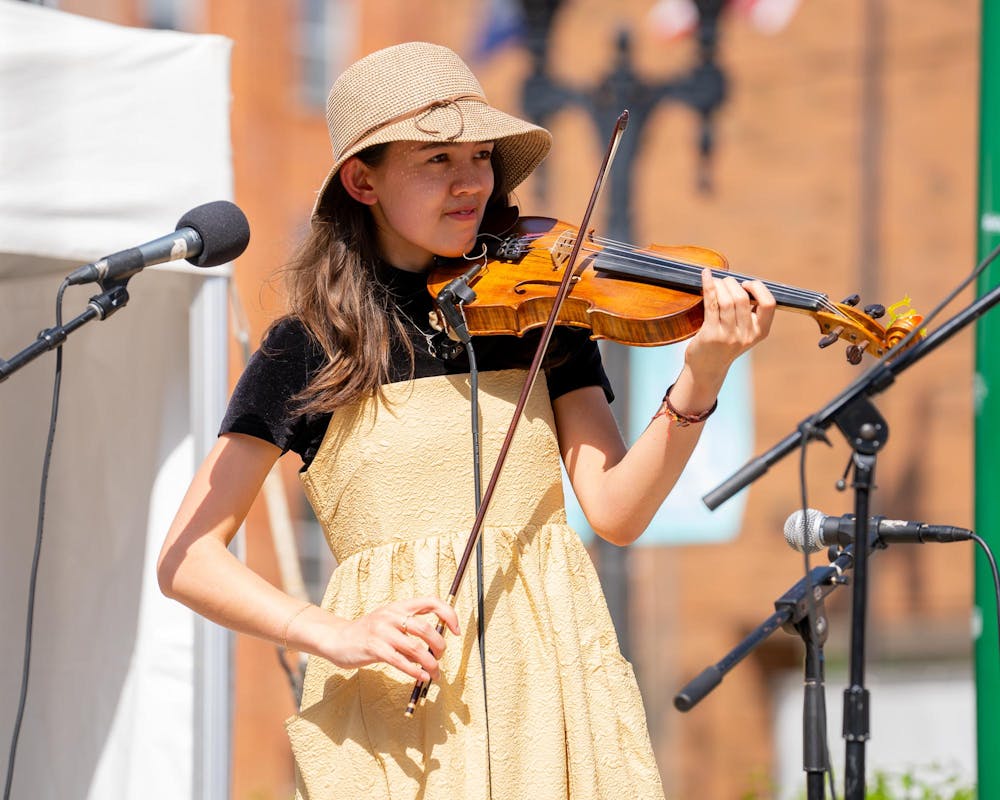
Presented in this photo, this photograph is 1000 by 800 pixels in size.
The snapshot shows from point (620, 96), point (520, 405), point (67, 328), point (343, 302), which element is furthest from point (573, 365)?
point (620, 96)

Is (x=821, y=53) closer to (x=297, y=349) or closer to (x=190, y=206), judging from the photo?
(x=190, y=206)

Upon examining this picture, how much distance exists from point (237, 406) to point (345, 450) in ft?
0.56

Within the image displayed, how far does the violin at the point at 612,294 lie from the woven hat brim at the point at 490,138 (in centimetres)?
14

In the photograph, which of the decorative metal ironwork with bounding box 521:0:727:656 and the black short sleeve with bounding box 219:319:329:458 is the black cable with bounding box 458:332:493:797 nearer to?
the black short sleeve with bounding box 219:319:329:458

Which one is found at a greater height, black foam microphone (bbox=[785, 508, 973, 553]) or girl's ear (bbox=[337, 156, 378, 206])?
girl's ear (bbox=[337, 156, 378, 206])

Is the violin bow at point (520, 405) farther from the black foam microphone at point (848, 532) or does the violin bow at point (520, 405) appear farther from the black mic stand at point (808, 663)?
the black foam microphone at point (848, 532)

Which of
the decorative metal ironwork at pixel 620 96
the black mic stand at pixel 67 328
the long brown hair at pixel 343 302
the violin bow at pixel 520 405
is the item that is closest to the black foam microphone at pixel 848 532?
the violin bow at pixel 520 405

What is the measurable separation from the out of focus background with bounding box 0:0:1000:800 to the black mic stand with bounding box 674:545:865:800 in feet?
0.61

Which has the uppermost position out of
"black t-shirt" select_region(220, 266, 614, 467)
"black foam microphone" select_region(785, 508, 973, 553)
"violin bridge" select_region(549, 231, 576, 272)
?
"violin bridge" select_region(549, 231, 576, 272)

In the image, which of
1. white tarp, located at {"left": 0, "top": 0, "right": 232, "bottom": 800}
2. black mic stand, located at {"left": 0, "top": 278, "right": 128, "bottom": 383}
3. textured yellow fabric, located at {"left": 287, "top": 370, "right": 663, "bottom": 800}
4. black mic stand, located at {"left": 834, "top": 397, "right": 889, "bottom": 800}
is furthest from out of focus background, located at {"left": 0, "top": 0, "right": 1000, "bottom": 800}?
textured yellow fabric, located at {"left": 287, "top": 370, "right": 663, "bottom": 800}

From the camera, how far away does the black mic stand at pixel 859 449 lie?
1.83 meters

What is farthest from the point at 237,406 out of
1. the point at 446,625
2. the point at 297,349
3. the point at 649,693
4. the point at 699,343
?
the point at 649,693

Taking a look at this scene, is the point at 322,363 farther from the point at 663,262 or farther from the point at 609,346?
the point at 609,346

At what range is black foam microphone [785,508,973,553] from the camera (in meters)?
2.14
